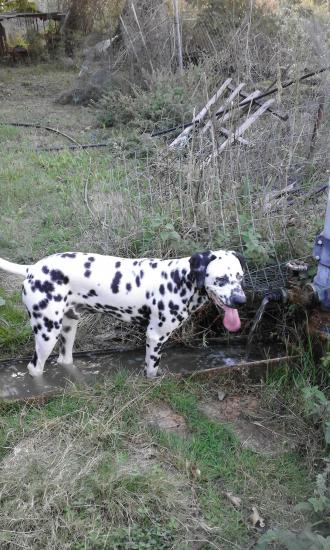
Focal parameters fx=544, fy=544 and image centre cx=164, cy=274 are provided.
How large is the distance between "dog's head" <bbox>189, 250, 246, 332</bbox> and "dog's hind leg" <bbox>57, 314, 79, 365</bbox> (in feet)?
3.33

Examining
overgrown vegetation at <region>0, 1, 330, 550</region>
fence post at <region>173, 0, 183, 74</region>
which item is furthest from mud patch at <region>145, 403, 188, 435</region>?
fence post at <region>173, 0, 183, 74</region>

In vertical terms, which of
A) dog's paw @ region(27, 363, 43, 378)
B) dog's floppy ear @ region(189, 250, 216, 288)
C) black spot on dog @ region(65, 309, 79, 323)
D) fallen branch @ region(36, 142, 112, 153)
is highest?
dog's floppy ear @ region(189, 250, 216, 288)

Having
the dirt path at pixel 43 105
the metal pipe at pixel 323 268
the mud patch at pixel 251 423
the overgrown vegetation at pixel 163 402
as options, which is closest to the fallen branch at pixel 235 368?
the overgrown vegetation at pixel 163 402

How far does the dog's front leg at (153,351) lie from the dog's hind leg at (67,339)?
22.3 inches

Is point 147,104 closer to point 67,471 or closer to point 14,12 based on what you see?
point 67,471

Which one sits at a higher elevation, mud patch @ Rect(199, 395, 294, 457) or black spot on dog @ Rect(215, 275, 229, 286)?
black spot on dog @ Rect(215, 275, 229, 286)

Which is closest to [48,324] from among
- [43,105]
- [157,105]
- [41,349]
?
[41,349]

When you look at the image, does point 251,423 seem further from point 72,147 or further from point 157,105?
point 157,105

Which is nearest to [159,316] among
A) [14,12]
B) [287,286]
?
[287,286]

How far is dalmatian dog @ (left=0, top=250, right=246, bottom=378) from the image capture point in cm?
359

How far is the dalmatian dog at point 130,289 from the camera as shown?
3592 millimetres

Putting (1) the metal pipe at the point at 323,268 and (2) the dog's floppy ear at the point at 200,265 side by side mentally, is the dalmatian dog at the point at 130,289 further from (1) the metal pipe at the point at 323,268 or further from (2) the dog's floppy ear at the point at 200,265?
(1) the metal pipe at the point at 323,268

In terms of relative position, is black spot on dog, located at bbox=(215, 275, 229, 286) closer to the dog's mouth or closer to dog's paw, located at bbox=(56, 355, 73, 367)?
the dog's mouth

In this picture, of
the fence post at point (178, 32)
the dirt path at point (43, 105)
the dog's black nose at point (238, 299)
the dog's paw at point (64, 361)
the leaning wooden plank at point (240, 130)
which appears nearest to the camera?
the dog's black nose at point (238, 299)
